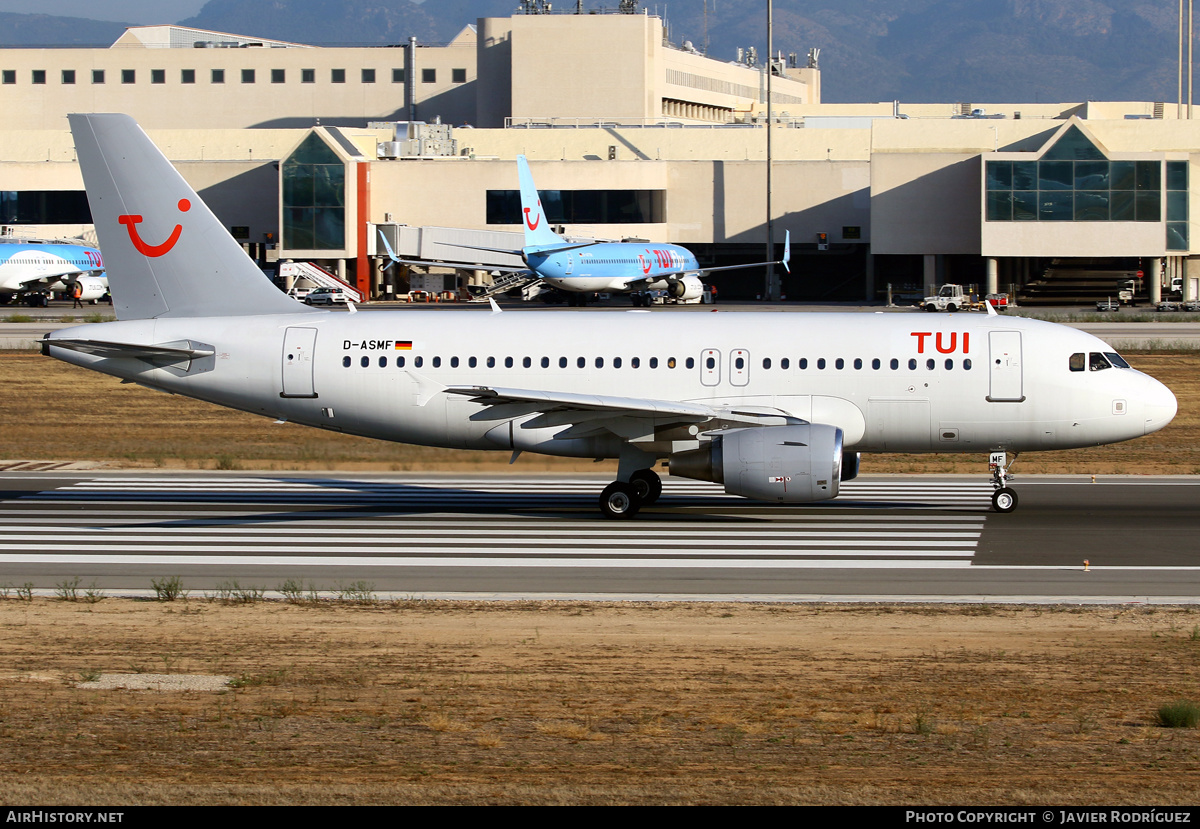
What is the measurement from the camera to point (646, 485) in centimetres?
2620

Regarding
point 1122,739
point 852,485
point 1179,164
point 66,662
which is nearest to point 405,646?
point 66,662

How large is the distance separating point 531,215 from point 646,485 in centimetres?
6409

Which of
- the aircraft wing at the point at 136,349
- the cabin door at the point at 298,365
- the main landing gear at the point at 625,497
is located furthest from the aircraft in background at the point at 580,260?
the main landing gear at the point at 625,497

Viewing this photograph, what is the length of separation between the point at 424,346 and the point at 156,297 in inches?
218

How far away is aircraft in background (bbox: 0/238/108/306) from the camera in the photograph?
3590 inches

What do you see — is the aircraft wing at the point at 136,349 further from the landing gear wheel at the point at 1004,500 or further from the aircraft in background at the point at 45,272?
the aircraft in background at the point at 45,272

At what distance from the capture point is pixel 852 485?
102ft

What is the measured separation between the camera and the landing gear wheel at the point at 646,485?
1021 inches

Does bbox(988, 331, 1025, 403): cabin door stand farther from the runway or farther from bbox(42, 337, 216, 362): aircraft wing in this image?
bbox(42, 337, 216, 362): aircraft wing

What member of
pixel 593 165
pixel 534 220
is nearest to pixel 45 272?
pixel 534 220

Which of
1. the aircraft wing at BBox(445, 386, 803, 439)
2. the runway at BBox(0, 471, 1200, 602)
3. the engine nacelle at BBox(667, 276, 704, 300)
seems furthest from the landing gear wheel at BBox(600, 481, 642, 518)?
the engine nacelle at BBox(667, 276, 704, 300)

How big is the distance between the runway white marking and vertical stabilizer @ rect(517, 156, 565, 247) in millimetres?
58095

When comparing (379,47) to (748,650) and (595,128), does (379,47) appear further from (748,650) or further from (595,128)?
(748,650)

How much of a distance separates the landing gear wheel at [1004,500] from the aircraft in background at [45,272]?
3085 inches
